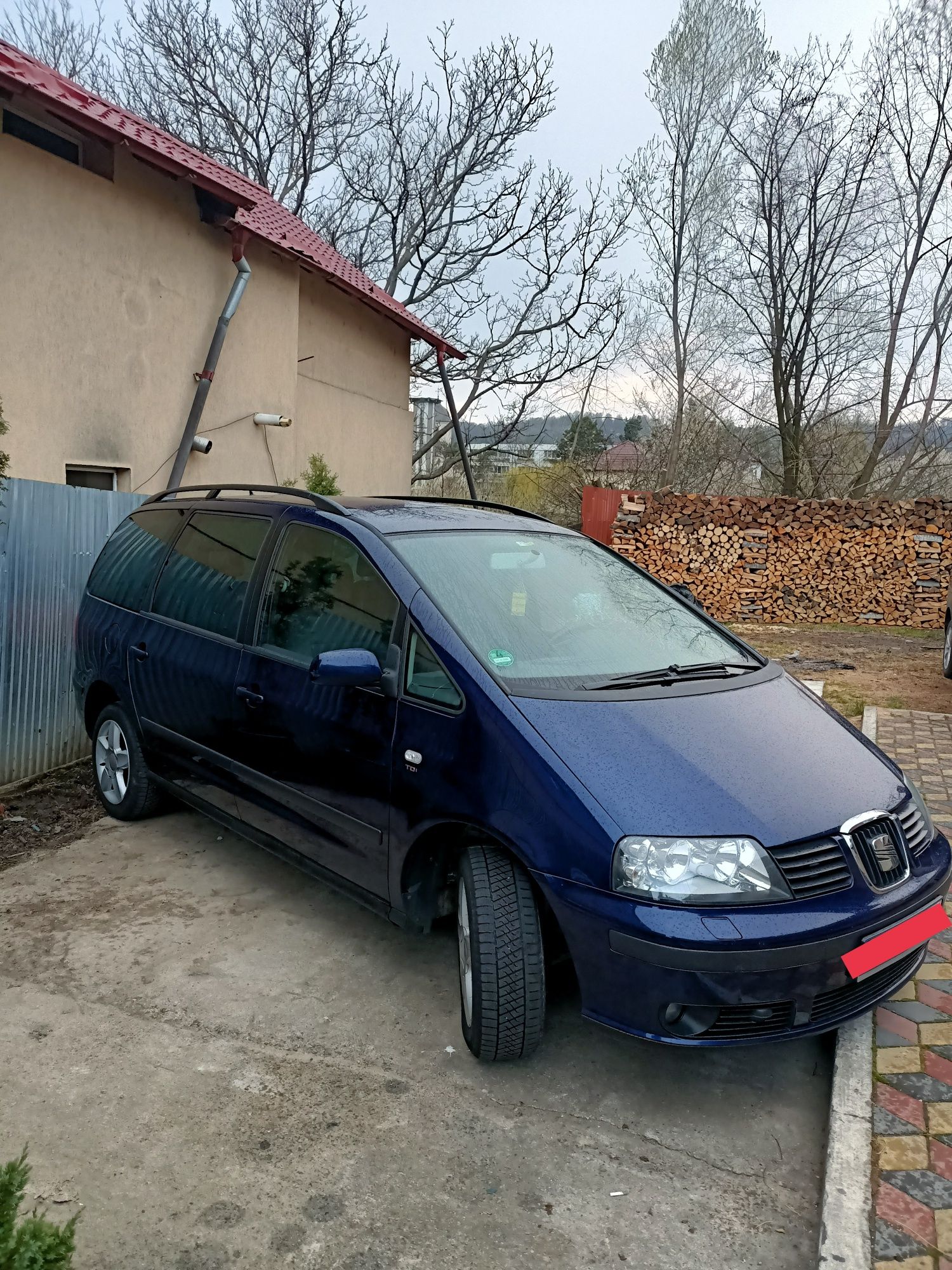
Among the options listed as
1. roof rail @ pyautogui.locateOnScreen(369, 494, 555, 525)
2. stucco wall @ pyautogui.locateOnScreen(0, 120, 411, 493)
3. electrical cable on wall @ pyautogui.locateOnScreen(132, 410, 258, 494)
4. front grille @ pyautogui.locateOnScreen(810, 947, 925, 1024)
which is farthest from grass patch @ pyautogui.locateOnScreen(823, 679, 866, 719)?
stucco wall @ pyautogui.locateOnScreen(0, 120, 411, 493)

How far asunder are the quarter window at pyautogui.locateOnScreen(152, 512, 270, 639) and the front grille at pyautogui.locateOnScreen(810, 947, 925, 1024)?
269 centimetres

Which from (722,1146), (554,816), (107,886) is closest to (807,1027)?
(722,1146)

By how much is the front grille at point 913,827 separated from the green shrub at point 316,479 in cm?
777

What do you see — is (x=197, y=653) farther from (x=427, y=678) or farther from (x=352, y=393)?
(x=352, y=393)

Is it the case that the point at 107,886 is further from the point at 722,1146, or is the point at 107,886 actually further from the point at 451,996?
A: the point at 722,1146

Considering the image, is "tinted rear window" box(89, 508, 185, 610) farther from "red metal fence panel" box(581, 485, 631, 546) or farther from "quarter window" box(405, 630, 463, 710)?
"red metal fence panel" box(581, 485, 631, 546)

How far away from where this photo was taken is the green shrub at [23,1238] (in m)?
1.60

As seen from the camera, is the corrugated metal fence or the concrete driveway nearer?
the concrete driveway

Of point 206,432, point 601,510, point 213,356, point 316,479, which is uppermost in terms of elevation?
point 213,356

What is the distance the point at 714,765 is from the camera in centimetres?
280

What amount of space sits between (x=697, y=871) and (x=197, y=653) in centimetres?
258

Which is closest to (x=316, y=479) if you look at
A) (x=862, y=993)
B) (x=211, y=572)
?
(x=211, y=572)

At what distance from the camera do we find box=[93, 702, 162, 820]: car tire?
484 centimetres

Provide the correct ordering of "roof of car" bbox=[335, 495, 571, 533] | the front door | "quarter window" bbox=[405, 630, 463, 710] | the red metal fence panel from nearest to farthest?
"quarter window" bbox=[405, 630, 463, 710]
the front door
"roof of car" bbox=[335, 495, 571, 533]
the red metal fence panel
